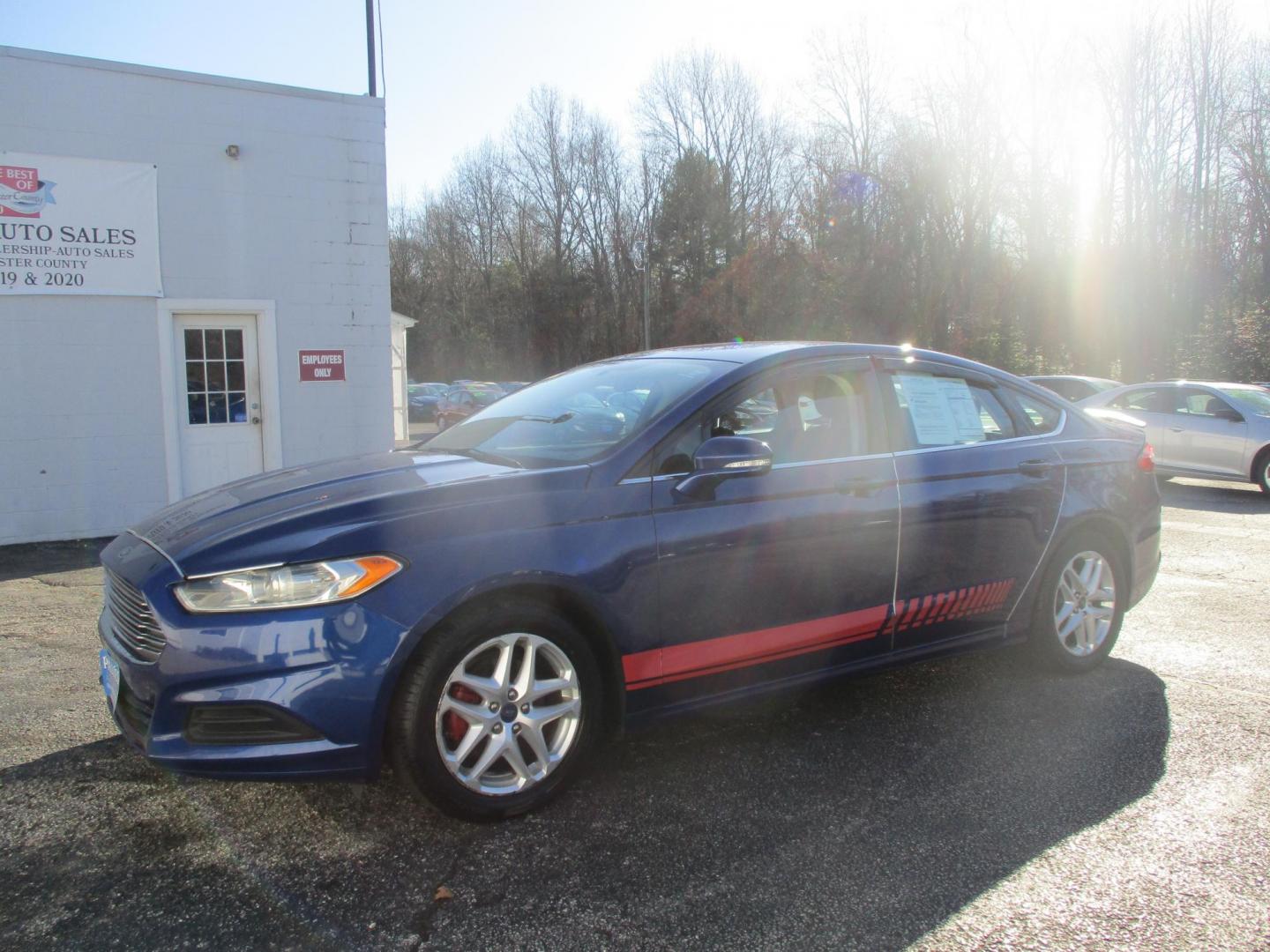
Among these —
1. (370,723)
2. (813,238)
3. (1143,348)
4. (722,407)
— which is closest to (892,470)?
(722,407)

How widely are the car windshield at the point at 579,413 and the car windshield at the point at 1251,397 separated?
10.5m

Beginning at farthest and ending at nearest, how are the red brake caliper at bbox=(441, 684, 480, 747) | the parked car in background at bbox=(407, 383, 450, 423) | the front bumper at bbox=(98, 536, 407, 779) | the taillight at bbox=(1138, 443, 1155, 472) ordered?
the parked car in background at bbox=(407, 383, 450, 423), the taillight at bbox=(1138, 443, 1155, 472), the red brake caliper at bbox=(441, 684, 480, 747), the front bumper at bbox=(98, 536, 407, 779)

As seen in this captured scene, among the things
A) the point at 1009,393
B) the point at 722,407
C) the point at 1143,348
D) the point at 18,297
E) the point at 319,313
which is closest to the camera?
the point at 722,407

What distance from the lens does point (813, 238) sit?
39.1 metres

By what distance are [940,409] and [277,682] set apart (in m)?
2.96

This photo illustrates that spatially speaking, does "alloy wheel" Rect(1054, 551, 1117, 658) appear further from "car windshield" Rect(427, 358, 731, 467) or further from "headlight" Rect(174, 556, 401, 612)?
"headlight" Rect(174, 556, 401, 612)

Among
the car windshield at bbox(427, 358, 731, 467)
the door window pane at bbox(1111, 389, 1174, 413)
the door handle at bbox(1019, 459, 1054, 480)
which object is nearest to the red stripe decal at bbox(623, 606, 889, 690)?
the car windshield at bbox(427, 358, 731, 467)

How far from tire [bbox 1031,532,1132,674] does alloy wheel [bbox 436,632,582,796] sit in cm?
246

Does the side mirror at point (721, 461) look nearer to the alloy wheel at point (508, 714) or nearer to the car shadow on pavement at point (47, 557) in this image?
the alloy wheel at point (508, 714)

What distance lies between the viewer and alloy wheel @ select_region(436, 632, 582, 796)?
9.70 feet

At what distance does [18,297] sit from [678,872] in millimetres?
8309

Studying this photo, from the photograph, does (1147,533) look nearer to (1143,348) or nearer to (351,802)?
(351,802)

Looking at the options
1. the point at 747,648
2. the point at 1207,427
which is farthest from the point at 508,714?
the point at 1207,427

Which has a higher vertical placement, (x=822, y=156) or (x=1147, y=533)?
(x=822, y=156)
